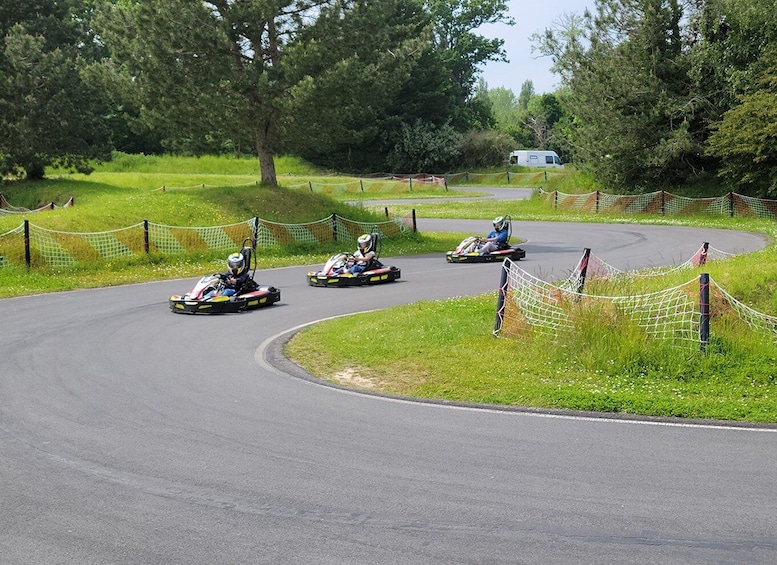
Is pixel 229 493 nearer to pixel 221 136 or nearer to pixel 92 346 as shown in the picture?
pixel 92 346

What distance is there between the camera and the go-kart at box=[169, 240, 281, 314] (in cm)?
1606

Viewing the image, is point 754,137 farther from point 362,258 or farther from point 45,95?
point 45,95

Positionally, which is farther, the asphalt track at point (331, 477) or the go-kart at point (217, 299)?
the go-kart at point (217, 299)

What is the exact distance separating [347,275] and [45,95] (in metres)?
28.6

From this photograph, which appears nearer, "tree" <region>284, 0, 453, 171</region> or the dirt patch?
the dirt patch

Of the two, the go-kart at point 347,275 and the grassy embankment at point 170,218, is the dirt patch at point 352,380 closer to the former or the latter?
the go-kart at point 347,275

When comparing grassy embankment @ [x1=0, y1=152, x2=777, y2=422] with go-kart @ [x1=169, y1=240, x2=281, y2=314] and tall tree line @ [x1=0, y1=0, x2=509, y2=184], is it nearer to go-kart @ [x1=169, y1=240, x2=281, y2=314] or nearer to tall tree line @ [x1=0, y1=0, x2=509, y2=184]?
go-kart @ [x1=169, y1=240, x2=281, y2=314]

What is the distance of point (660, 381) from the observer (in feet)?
33.7

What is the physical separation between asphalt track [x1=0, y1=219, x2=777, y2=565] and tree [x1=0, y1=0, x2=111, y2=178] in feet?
104

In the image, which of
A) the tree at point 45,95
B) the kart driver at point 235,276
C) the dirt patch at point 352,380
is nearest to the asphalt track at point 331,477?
the dirt patch at point 352,380

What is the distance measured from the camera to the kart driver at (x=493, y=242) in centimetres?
2427

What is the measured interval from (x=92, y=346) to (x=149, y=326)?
1872 mm

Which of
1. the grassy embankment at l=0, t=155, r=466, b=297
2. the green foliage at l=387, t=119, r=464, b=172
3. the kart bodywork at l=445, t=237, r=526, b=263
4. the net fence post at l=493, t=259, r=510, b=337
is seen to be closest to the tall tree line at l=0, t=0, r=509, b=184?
the grassy embankment at l=0, t=155, r=466, b=297

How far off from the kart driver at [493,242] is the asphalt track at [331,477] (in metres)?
13.3
